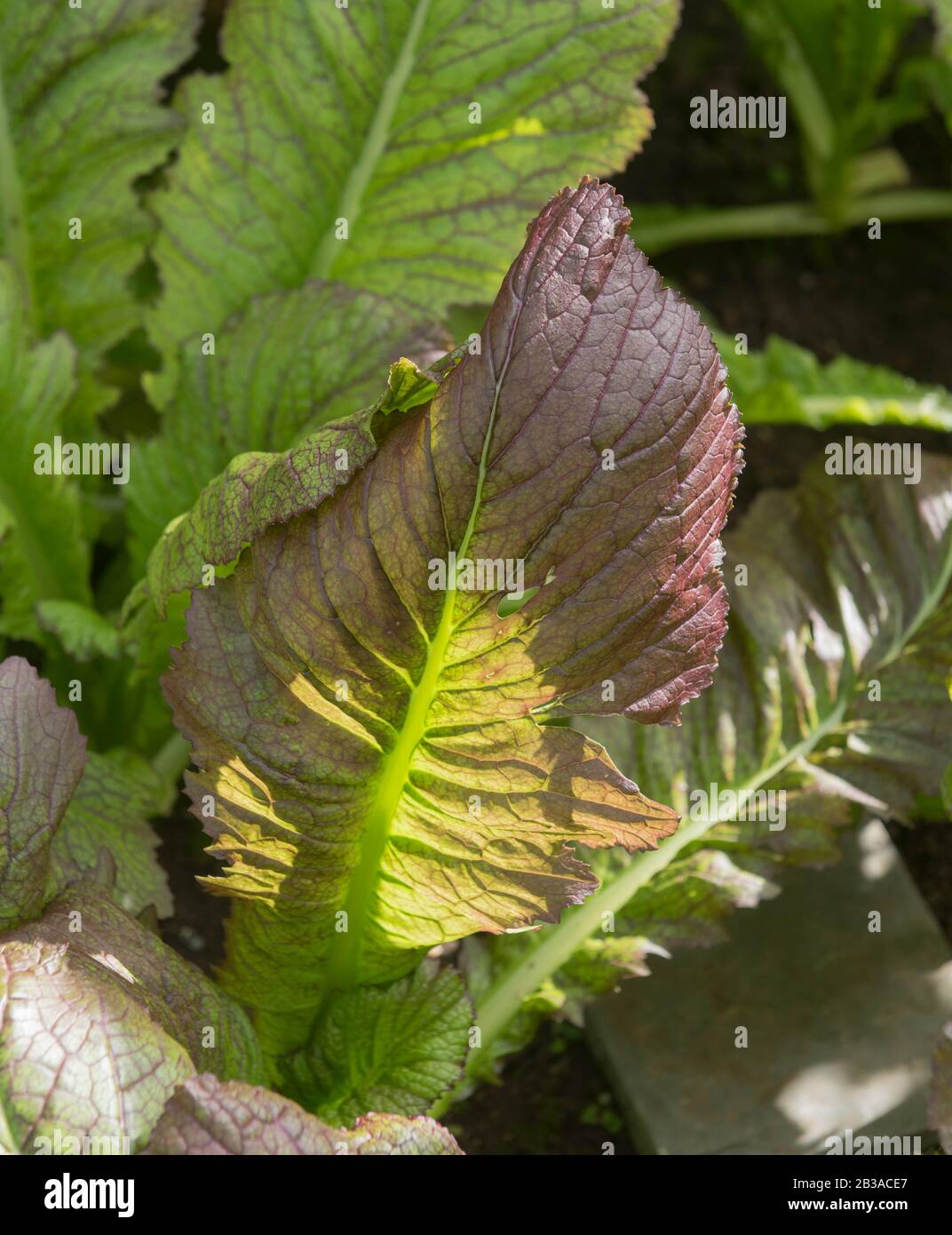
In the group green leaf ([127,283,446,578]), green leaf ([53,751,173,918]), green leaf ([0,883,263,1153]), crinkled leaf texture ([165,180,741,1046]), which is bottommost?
green leaf ([0,883,263,1153])

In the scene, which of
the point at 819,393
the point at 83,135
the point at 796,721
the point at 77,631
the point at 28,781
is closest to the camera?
the point at 28,781

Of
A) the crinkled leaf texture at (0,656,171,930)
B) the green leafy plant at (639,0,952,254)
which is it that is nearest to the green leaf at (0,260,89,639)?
the crinkled leaf texture at (0,656,171,930)

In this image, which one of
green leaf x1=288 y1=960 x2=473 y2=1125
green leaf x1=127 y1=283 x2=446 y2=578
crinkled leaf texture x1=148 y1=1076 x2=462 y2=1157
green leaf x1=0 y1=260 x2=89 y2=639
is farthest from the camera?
green leaf x1=0 y1=260 x2=89 y2=639

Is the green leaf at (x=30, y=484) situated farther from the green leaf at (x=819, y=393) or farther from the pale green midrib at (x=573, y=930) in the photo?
the green leaf at (x=819, y=393)

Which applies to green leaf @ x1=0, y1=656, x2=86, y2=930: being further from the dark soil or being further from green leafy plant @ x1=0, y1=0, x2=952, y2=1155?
the dark soil

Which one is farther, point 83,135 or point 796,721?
point 83,135

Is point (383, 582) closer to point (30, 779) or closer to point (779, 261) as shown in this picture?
point (30, 779)

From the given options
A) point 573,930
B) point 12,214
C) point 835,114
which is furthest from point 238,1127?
point 835,114
